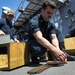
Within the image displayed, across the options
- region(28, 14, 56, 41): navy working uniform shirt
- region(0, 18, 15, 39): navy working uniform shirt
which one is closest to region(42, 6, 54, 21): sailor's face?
region(28, 14, 56, 41): navy working uniform shirt

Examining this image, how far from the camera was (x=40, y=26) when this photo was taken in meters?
2.12

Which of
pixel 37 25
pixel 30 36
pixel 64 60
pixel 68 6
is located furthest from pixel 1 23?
pixel 68 6

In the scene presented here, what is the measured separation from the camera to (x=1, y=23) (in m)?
2.48

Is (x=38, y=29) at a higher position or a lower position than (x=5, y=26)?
lower

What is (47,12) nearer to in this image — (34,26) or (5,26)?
(34,26)

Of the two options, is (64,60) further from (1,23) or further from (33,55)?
(1,23)

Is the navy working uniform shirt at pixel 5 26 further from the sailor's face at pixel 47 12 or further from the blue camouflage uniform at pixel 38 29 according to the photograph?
the sailor's face at pixel 47 12

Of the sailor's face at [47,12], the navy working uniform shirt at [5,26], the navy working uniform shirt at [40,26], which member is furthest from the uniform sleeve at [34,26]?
the navy working uniform shirt at [5,26]

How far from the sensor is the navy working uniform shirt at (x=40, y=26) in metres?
2.01

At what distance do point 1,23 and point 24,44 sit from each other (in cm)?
57

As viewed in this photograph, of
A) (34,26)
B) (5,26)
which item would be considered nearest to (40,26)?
(34,26)

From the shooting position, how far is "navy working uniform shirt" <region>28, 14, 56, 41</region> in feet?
6.59

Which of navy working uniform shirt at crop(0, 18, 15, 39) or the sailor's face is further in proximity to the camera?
navy working uniform shirt at crop(0, 18, 15, 39)

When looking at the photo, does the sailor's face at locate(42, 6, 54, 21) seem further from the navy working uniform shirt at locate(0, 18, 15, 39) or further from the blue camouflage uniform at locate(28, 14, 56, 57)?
the navy working uniform shirt at locate(0, 18, 15, 39)
